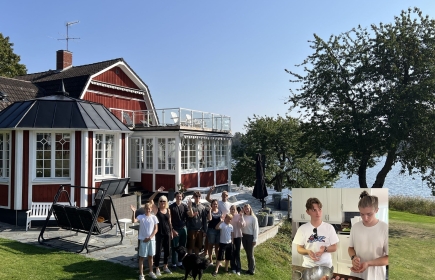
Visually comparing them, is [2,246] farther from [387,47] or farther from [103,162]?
[387,47]

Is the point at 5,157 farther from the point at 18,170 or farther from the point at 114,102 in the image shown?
the point at 114,102

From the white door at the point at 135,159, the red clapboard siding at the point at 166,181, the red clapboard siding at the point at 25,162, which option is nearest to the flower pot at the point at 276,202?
the red clapboard siding at the point at 166,181

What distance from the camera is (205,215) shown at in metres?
7.31

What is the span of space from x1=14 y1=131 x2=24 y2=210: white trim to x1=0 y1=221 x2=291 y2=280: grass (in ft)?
6.83

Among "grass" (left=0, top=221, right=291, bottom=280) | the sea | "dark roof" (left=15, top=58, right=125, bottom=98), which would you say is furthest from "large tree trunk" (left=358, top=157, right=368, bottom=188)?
"dark roof" (left=15, top=58, right=125, bottom=98)

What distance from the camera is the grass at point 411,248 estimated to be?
1005 centimetres

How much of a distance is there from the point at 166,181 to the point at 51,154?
5.73 metres

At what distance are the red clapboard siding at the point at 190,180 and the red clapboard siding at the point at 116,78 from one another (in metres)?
6.74

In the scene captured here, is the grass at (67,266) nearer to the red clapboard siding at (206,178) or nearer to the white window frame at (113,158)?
the white window frame at (113,158)

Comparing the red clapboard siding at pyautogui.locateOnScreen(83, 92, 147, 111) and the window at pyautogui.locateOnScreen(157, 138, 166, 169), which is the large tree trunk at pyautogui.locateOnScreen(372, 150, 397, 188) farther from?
the red clapboard siding at pyautogui.locateOnScreen(83, 92, 147, 111)

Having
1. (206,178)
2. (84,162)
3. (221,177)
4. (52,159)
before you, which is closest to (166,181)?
(206,178)

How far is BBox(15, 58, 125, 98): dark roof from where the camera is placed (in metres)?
16.7

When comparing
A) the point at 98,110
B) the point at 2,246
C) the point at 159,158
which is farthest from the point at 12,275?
the point at 159,158

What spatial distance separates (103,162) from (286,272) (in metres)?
7.12
